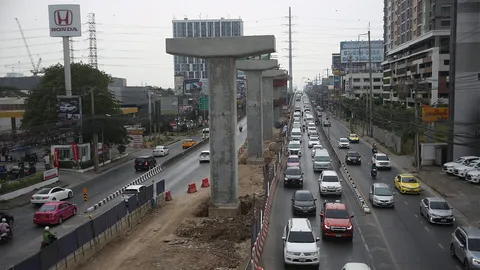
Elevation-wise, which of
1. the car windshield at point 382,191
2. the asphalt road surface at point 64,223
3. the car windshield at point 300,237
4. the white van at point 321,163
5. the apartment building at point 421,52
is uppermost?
the apartment building at point 421,52

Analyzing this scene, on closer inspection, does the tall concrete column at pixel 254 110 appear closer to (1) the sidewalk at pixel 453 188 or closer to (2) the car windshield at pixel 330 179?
(1) the sidewalk at pixel 453 188

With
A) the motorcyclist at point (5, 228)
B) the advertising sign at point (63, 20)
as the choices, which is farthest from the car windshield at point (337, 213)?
the advertising sign at point (63, 20)

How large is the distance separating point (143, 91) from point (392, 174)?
82438mm

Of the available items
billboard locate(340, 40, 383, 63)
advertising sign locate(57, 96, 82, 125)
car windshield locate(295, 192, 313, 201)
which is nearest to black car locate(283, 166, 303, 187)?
car windshield locate(295, 192, 313, 201)

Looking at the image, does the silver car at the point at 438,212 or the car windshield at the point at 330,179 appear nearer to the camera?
the silver car at the point at 438,212

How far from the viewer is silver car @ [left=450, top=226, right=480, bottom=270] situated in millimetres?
15723

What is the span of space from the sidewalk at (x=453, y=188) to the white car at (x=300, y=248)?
1040 centimetres

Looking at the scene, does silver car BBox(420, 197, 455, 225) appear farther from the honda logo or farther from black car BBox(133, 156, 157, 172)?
the honda logo

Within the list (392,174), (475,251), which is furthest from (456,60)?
(475,251)

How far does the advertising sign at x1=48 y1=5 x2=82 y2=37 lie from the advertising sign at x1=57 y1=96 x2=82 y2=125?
11.8 m

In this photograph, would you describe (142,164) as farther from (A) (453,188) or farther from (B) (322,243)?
(B) (322,243)

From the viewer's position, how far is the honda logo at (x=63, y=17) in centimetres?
5234

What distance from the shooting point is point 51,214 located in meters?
24.5

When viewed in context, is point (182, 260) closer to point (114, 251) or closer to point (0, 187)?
point (114, 251)
